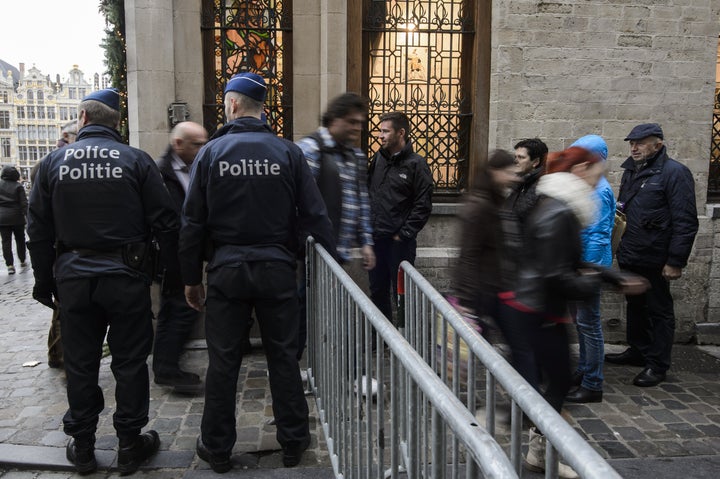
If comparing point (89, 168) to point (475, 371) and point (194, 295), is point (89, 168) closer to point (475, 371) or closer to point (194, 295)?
point (194, 295)

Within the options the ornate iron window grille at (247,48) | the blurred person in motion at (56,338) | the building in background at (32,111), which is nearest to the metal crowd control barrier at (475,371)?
the blurred person in motion at (56,338)

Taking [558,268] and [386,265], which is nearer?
[558,268]

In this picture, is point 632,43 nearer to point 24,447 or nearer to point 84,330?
point 84,330

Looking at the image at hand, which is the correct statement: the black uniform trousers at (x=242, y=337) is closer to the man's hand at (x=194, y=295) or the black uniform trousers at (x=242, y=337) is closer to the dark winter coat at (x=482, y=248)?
the man's hand at (x=194, y=295)

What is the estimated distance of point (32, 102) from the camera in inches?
4914

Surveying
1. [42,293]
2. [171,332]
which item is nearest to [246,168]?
[42,293]

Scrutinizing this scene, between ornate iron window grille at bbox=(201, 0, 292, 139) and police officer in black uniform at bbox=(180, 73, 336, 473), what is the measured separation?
2.96 m

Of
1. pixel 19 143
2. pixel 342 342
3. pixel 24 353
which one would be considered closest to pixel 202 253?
pixel 342 342

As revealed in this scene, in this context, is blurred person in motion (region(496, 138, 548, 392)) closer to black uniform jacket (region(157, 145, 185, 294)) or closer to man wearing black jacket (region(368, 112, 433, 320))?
man wearing black jacket (region(368, 112, 433, 320))

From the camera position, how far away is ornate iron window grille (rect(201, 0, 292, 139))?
256 inches

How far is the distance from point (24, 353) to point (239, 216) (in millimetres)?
3776

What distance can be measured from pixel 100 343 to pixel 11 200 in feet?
32.9

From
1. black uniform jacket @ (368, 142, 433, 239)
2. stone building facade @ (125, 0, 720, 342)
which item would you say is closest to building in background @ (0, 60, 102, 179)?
stone building facade @ (125, 0, 720, 342)

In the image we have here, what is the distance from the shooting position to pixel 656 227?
206 inches
